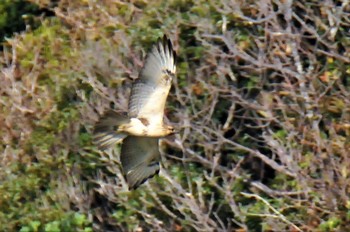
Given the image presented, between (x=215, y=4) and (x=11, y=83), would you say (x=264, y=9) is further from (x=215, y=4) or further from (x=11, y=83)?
(x=11, y=83)

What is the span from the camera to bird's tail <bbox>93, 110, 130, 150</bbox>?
9086mm

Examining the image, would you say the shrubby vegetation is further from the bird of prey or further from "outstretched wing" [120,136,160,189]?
the bird of prey

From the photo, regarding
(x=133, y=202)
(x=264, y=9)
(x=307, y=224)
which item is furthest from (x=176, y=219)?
(x=264, y=9)

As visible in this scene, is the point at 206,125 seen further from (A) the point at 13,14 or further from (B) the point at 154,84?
(A) the point at 13,14

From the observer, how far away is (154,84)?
9.10 metres

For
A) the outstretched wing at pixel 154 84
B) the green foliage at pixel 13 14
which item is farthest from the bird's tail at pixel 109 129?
the green foliage at pixel 13 14

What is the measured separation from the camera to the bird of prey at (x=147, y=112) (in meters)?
9.06

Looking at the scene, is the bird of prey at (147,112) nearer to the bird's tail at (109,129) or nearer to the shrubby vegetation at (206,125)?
the bird's tail at (109,129)

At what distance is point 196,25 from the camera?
10.1 meters

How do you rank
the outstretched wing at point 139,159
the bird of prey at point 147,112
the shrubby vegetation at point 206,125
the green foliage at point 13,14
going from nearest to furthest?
the bird of prey at point 147,112 → the outstretched wing at point 139,159 → the shrubby vegetation at point 206,125 → the green foliage at point 13,14

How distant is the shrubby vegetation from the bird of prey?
76 centimetres

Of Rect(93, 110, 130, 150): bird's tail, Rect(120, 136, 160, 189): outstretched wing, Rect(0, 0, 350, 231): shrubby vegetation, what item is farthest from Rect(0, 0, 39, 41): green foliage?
Rect(93, 110, 130, 150): bird's tail

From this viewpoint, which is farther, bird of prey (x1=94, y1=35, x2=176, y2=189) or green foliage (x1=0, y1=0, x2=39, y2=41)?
green foliage (x1=0, y1=0, x2=39, y2=41)

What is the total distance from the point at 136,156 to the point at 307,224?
1330 mm
